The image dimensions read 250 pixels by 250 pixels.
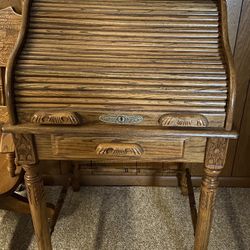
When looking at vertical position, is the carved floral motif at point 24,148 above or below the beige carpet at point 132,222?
above

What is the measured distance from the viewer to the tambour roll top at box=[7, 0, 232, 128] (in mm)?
966

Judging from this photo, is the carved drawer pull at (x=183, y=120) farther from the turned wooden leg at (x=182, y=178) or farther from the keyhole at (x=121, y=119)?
the turned wooden leg at (x=182, y=178)

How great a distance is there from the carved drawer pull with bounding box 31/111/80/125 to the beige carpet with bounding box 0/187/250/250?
0.81 meters

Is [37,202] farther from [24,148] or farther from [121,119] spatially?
[121,119]

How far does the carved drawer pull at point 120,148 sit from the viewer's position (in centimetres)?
102

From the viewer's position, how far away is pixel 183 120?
0.95 m

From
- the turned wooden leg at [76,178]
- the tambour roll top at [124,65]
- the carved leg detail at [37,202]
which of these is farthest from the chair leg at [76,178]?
the tambour roll top at [124,65]

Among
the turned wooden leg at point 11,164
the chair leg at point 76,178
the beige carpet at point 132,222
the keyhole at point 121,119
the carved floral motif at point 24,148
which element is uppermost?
the keyhole at point 121,119

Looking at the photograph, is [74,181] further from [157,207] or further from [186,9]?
[186,9]

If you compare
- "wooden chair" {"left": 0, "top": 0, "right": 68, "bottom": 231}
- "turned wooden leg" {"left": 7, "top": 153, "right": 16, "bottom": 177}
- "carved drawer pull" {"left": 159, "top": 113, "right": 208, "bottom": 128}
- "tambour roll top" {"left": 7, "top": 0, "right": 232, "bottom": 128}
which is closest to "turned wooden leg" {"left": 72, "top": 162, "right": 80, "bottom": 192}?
"wooden chair" {"left": 0, "top": 0, "right": 68, "bottom": 231}

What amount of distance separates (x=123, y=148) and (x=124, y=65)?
0.88 ft

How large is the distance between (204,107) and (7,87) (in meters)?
0.60

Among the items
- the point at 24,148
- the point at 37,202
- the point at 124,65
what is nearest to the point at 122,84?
the point at 124,65

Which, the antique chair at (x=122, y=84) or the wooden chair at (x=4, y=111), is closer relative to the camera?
the antique chair at (x=122, y=84)
